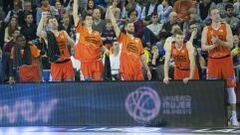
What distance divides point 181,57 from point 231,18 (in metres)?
3.83

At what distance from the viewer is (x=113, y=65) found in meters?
13.1

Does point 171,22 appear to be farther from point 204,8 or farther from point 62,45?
point 62,45

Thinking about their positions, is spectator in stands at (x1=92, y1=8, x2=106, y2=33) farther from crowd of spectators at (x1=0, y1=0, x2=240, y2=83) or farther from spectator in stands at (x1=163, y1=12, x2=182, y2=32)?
spectator in stands at (x1=163, y1=12, x2=182, y2=32)

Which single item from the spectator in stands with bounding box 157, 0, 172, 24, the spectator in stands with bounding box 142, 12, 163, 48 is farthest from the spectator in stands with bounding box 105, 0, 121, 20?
the spectator in stands with bounding box 157, 0, 172, 24

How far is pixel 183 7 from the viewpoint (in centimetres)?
1508

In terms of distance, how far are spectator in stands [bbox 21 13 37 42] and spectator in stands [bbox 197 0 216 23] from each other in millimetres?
4512

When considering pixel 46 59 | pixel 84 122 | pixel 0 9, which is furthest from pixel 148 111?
pixel 0 9

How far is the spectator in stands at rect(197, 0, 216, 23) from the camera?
49.4ft

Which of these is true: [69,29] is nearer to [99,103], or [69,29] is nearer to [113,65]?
[113,65]

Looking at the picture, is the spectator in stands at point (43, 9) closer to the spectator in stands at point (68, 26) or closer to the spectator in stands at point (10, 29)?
the spectator in stands at point (10, 29)

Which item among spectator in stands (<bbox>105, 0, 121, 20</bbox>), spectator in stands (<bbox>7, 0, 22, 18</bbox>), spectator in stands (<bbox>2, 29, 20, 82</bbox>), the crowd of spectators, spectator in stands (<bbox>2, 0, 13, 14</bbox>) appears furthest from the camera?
spectator in stands (<bbox>2, 0, 13, 14</bbox>)

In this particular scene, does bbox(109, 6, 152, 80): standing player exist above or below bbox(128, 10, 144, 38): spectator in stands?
below

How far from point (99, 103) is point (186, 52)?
1.94m

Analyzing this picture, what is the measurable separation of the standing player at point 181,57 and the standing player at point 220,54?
0.32m
